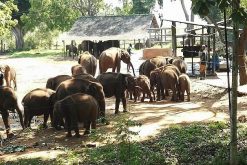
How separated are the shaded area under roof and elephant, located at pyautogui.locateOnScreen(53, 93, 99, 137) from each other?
30699 millimetres

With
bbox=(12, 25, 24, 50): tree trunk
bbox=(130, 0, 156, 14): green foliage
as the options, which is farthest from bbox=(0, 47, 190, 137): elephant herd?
bbox=(130, 0, 156, 14): green foliage

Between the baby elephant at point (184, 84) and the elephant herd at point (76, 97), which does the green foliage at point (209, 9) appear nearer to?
the elephant herd at point (76, 97)

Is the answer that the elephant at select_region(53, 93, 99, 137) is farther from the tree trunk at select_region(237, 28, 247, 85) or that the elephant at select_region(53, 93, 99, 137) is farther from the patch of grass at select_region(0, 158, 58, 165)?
the tree trunk at select_region(237, 28, 247, 85)

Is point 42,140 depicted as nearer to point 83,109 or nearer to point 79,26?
point 83,109

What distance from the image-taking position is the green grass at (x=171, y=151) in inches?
304

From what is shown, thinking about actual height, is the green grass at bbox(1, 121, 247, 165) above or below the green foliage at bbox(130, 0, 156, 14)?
below

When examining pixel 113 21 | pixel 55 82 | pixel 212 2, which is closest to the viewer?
pixel 212 2

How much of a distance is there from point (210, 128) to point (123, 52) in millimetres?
13558

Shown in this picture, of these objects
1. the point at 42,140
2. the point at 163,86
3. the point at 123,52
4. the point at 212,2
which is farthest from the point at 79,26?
the point at 212,2

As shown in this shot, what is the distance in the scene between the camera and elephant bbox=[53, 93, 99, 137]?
10.5 metres

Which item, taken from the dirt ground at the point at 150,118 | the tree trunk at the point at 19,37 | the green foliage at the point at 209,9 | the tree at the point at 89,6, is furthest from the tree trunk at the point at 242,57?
the tree trunk at the point at 19,37

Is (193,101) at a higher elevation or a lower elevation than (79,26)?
lower

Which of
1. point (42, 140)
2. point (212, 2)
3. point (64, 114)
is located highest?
point (212, 2)

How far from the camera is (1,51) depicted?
69.3 metres
